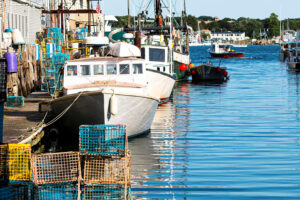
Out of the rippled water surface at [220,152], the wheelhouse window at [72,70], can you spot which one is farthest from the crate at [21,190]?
the wheelhouse window at [72,70]

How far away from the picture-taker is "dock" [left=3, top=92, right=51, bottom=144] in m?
16.4

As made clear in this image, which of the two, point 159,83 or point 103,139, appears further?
point 159,83

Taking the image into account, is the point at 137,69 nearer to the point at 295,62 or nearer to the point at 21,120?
the point at 21,120

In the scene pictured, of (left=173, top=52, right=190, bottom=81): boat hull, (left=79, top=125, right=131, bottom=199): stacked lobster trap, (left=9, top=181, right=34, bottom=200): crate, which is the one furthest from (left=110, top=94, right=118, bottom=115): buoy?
(left=173, top=52, right=190, bottom=81): boat hull

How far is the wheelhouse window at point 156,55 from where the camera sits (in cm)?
3252

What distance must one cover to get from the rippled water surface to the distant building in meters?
9.78

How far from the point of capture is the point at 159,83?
29.2 metres

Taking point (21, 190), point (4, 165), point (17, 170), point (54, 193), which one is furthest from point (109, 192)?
point (4, 165)

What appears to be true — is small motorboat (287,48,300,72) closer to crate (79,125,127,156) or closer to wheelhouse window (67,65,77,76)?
wheelhouse window (67,65,77,76)

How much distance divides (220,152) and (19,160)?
8.27m

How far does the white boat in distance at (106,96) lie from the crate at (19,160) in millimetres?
6486

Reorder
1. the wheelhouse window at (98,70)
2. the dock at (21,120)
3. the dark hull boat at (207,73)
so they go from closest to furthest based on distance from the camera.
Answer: the dock at (21,120), the wheelhouse window at (98,70), the dark hull boat at (207,73)

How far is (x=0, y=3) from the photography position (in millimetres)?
30031

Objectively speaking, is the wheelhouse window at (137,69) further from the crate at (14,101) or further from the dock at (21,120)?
the crate at (14,101)
